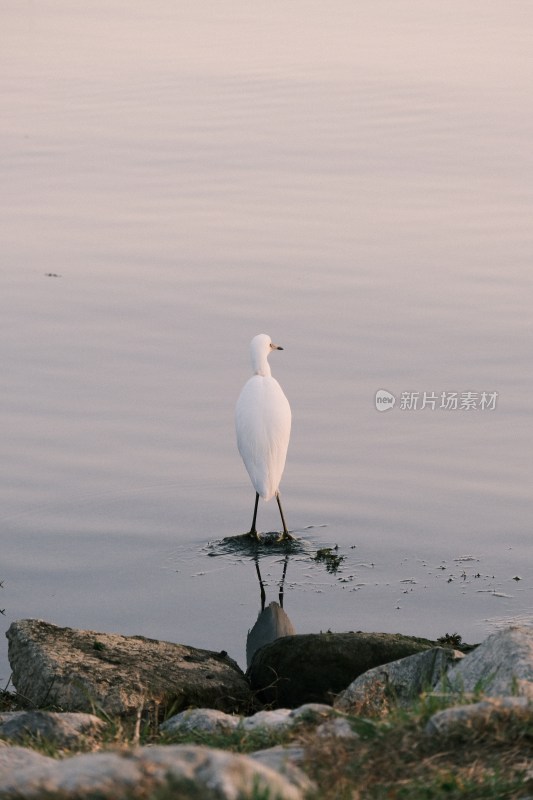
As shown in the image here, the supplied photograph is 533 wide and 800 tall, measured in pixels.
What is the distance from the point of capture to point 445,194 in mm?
19875

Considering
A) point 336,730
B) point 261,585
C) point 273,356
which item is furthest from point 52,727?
point 273,356

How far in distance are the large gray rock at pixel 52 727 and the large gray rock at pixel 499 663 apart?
158 cm

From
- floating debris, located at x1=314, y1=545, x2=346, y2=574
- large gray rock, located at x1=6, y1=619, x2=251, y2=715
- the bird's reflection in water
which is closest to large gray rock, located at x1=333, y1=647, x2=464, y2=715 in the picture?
large gray rock, located at x1=6, y1=619, x2=251, y2=715

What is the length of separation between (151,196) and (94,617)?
11.2 m

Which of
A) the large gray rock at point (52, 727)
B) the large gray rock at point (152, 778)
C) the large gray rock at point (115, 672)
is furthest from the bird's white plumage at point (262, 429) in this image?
the large gray rock at point (152, 778)

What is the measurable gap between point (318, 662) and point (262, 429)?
360 cm

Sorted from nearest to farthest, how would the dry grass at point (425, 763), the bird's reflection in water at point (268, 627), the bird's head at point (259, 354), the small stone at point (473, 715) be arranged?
the dry grass at point (425, 763), the small stone at point (473, 715), the bird's reflection in water at point (268, 627), the bird's head at point (259, 354)

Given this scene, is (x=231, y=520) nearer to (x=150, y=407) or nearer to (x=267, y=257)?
(x=150, y=407)

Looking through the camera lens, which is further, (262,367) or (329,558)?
(262,367)

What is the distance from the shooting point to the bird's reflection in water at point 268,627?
9.41 m

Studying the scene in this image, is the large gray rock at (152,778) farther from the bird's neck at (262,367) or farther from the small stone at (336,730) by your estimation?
the bird's neck at (262,367)

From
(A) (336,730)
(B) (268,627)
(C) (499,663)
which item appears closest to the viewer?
(A) (336,730)

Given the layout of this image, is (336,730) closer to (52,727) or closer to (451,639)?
(52,727)

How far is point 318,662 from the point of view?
7.99 m
